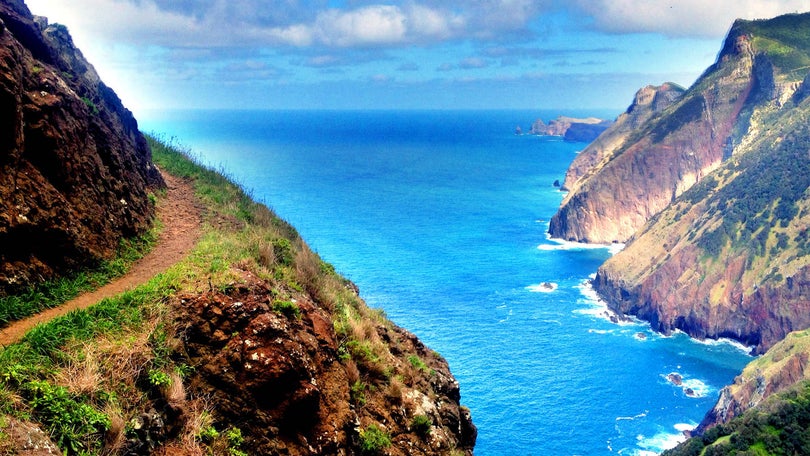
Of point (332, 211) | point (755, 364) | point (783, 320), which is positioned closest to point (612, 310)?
point (783, 320)

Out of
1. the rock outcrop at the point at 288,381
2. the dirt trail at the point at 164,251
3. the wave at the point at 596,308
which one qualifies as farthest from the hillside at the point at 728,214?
the dirt trail at the point at 164,251

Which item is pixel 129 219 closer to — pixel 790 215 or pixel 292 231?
pixel 292 231

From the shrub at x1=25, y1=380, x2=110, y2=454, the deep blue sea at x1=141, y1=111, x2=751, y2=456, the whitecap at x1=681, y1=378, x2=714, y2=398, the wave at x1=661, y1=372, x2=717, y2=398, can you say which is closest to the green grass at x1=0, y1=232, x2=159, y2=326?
the shrub at x1=25, y1=380, x2=110, y2=454

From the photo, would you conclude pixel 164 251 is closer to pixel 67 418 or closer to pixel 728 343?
pixel 67 418

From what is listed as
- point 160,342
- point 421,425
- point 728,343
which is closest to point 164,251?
point 160,342

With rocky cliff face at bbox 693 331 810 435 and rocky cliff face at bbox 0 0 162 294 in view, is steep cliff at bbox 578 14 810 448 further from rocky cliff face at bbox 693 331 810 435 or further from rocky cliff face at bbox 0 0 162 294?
rocky cliff face at bbox 0 0 162 294

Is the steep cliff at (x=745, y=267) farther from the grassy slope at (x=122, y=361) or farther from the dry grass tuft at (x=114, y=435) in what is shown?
the dry grass tuft at (x=114, y=435)
